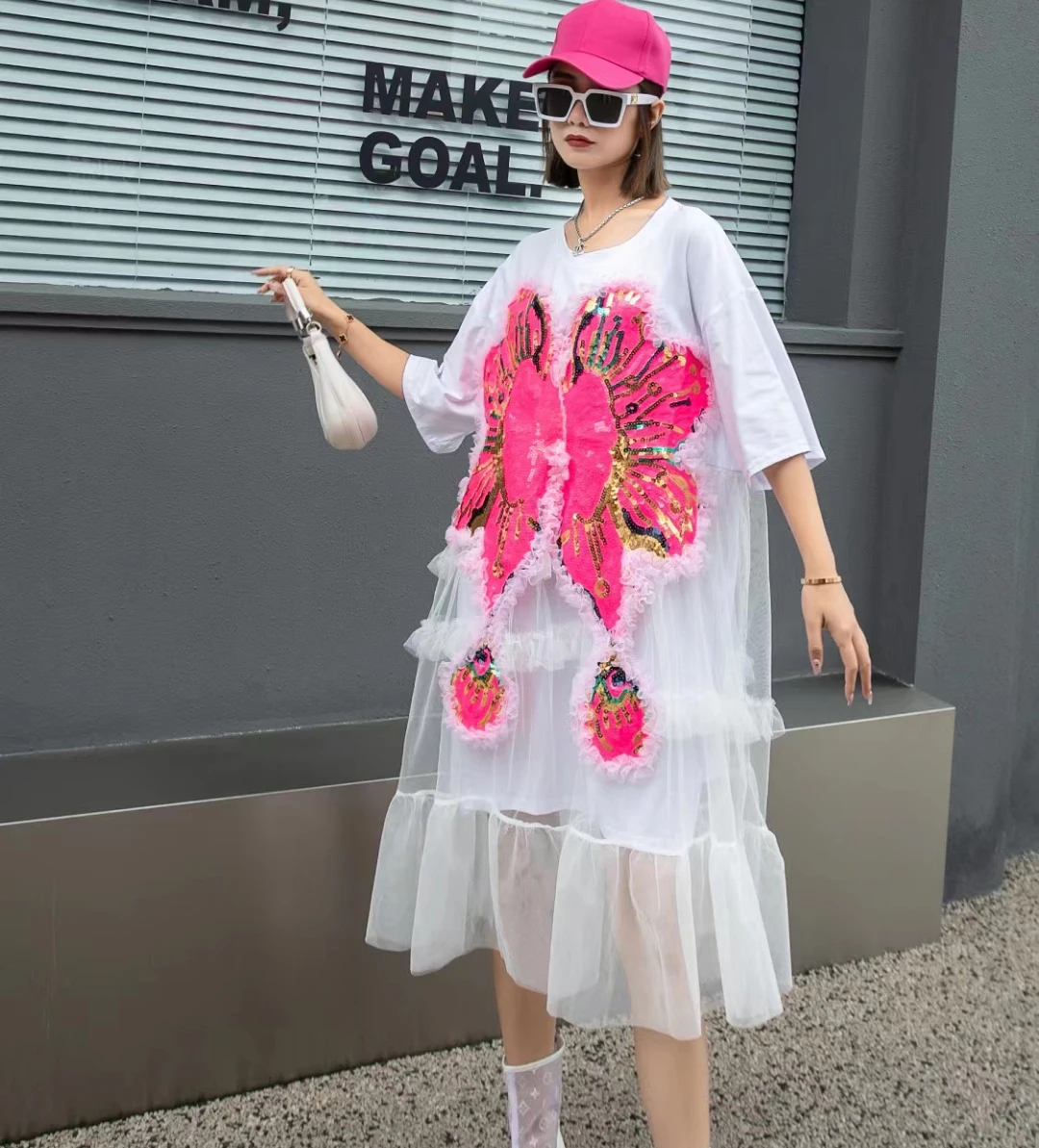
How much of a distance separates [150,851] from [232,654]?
1.76ft

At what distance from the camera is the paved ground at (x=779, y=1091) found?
244 centimetres

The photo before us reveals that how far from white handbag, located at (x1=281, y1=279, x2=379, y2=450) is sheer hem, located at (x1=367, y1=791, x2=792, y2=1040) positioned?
59 cm

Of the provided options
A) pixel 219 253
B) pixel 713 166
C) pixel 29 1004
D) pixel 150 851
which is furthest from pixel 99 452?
pixel 713 166

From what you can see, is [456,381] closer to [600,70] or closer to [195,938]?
[600,70]

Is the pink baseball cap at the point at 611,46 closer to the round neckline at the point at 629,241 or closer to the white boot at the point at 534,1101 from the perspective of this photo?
the round neckline at the point at 629,241

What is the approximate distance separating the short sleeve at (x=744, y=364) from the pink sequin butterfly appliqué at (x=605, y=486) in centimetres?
6

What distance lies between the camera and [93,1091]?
244cm

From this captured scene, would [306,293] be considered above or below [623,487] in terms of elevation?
above

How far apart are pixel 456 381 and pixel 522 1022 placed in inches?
41.6

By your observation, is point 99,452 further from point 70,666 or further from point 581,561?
point 581,561

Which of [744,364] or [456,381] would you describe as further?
[456,381]

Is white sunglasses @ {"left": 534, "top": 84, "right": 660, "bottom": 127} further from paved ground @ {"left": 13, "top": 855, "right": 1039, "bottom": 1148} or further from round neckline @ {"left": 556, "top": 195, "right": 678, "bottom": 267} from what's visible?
paved ground @ {"left": 13, "top": 855, "right": 1039, "bottom": 1148}

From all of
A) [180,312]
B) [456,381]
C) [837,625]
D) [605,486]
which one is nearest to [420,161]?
[180,312]
